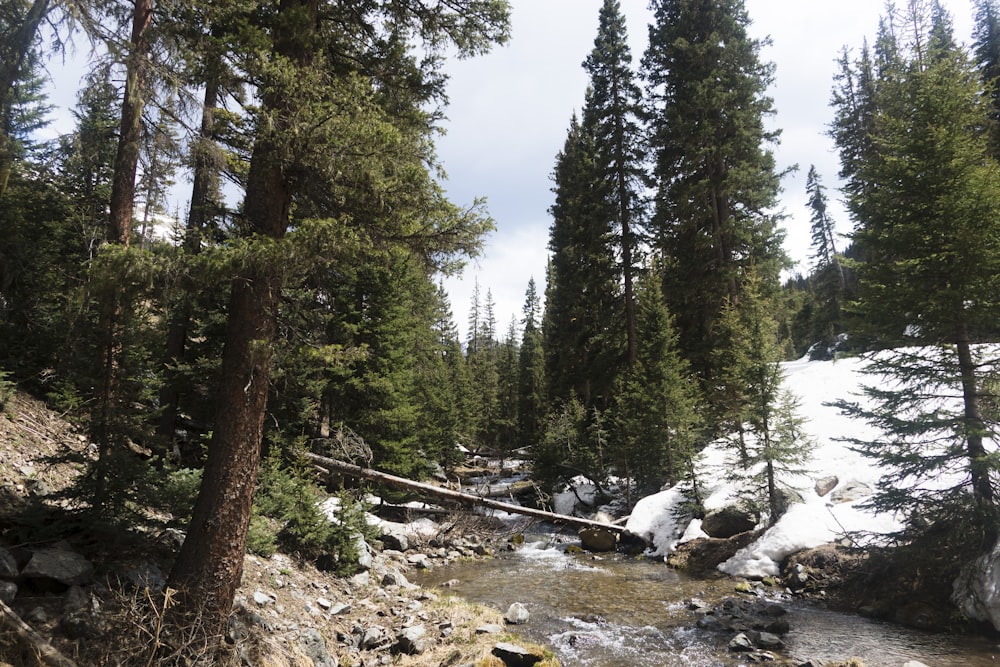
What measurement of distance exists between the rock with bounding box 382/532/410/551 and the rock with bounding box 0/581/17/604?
35.2ft

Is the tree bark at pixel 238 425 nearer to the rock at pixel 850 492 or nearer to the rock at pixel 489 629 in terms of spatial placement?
the rock at pixel 489 629

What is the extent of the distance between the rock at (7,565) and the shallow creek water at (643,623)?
7.42 metres

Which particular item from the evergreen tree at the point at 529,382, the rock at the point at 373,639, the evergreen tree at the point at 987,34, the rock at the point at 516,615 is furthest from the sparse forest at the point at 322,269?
the evergreen tree at the point at 529,382

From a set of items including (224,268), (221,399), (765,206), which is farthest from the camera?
(765,206)

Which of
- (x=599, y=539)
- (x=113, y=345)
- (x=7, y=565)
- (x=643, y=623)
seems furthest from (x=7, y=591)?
(x=599, y=539)

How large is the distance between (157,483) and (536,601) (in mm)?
8366

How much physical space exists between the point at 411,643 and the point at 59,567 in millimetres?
4564

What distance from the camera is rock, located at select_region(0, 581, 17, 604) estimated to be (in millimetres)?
4707

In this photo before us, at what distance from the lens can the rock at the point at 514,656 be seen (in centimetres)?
686

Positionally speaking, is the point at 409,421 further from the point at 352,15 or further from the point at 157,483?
the point at 352,15

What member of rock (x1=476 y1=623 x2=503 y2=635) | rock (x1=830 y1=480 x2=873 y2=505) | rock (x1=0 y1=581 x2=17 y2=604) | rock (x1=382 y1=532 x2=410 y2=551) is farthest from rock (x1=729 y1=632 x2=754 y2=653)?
rock (x1=0 y1=581 x2=17 y2=604)

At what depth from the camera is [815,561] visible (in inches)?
474

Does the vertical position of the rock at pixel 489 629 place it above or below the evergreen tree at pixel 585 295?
below

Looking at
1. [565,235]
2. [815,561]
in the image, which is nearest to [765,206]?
[565,235]
